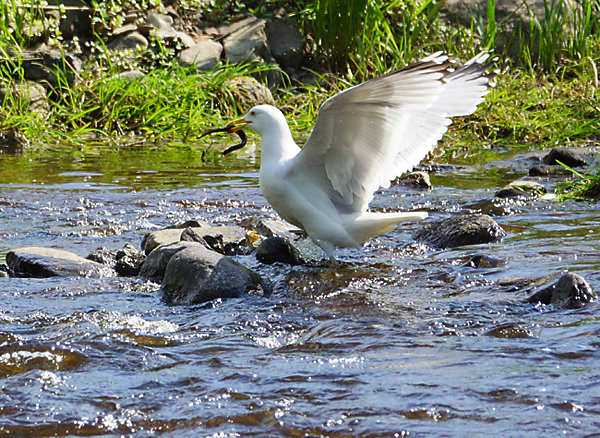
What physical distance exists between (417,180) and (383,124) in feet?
8.08

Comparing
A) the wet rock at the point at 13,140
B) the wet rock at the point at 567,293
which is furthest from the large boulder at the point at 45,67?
the wet rock at the point at 567,293

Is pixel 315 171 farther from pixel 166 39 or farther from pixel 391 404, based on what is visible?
pixel 166 39

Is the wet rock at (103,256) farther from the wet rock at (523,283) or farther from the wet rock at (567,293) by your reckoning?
the wet rock at (567,293)

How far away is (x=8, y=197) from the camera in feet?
19.6

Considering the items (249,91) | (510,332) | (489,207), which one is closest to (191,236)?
(510,332)

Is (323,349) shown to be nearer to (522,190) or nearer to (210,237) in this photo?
(210,237)

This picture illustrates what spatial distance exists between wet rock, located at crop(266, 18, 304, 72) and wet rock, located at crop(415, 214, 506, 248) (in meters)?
6.76

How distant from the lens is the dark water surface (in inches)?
94.7

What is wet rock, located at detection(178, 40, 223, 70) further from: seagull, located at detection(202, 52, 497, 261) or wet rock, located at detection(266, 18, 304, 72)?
seagull, located at detection(202, 52, 497, 261)

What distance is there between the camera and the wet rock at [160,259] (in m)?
4.05

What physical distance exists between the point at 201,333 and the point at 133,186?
3496 mm

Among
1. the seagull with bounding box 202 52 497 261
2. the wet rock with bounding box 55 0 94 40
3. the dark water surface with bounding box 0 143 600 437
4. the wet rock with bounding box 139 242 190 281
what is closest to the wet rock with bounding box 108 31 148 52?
the wet rock with bounding box 55 0 94 40

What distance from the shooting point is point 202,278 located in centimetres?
372

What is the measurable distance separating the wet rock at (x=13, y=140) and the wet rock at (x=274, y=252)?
4.57 m
